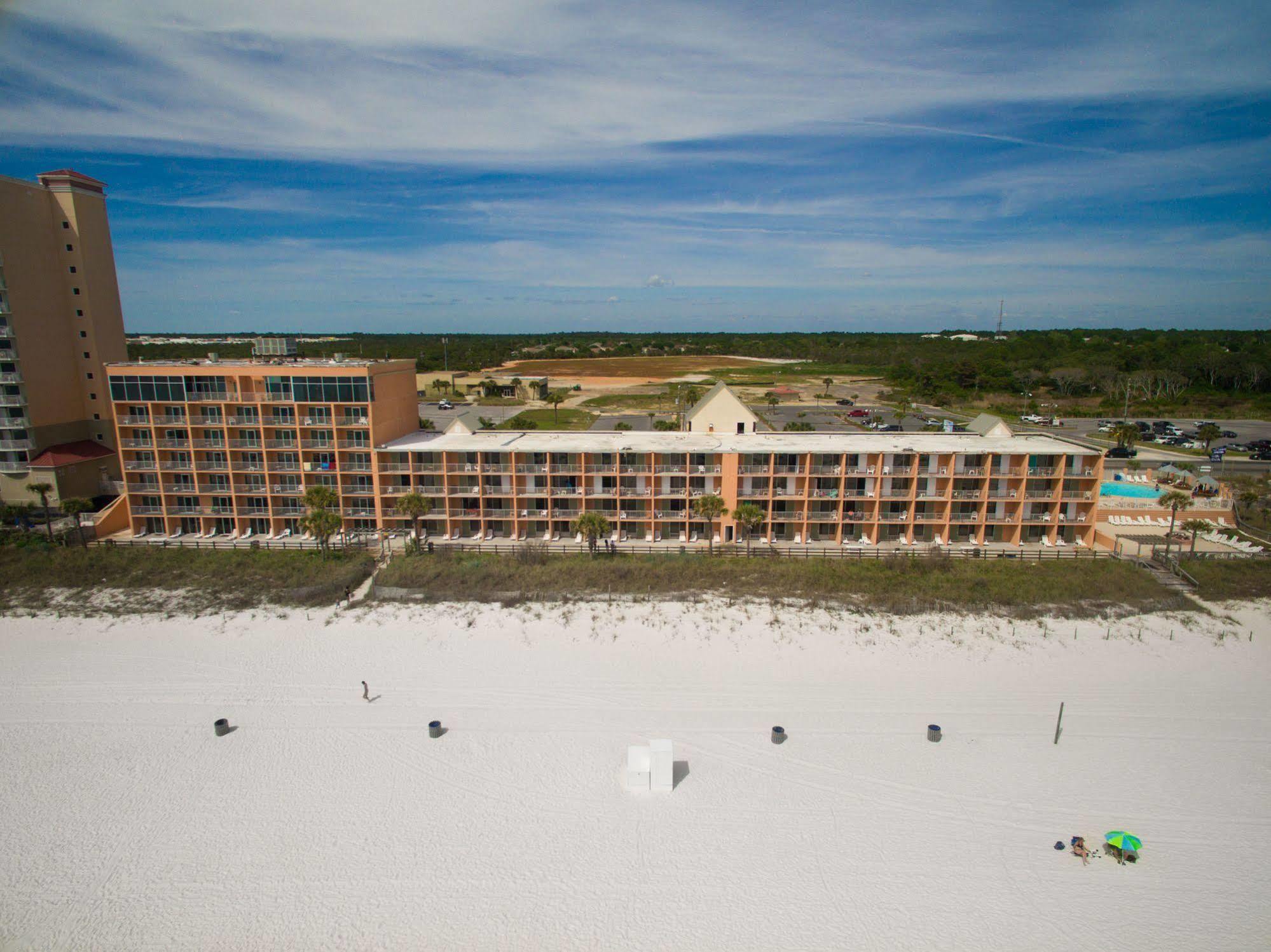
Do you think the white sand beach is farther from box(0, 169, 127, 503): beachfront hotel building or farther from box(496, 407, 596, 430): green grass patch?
box(496, 407, 596, 430): green grass patch

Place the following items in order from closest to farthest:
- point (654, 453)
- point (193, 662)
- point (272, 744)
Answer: point (272, 744)
point (193, 662)
point (654, 453)

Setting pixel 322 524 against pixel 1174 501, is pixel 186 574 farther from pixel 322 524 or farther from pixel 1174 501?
pixel 1174 501

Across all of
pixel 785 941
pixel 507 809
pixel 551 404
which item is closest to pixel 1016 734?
pixel 785 941

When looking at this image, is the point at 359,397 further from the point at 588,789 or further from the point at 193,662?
the point at 588,789

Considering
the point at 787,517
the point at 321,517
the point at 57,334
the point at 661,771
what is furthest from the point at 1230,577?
the point at 57,334

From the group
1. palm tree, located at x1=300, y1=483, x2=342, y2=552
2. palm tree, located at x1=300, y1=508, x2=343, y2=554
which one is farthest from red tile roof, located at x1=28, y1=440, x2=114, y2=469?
palm tree, located at x1=300, y1=508, x2=343, y2=554
